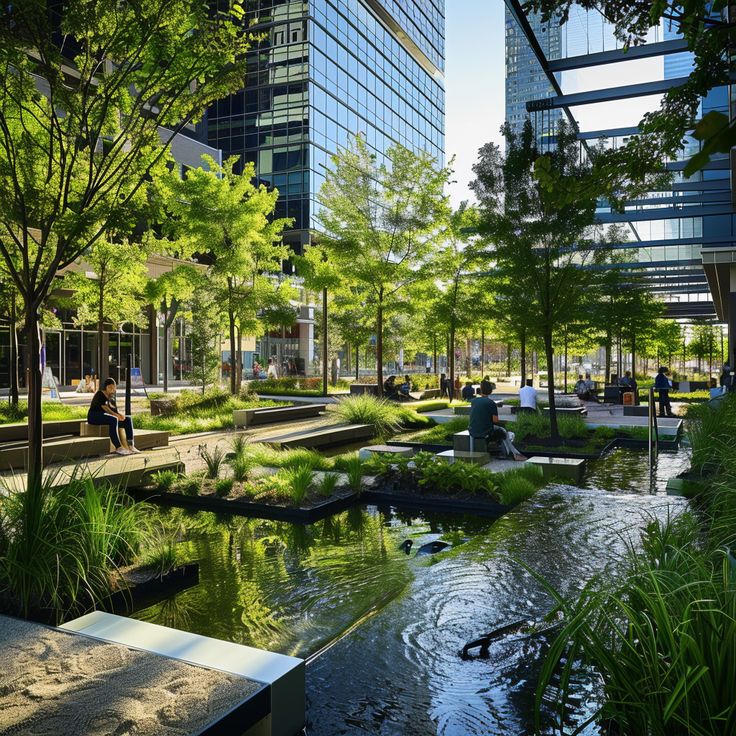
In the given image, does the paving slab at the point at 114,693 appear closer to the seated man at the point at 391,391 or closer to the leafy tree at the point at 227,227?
the leafy tree at the point at 227,227

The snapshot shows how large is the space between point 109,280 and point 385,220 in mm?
10405

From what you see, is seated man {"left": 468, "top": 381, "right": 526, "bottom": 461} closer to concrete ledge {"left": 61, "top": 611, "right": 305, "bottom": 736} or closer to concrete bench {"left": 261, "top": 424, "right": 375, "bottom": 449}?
concrete bench {"left": 261, "top": 424, "right": 375, "bottom": 449}

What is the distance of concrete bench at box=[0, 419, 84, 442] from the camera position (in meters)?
13.4

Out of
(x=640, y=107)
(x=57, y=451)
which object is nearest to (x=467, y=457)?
(x=57, y=451)

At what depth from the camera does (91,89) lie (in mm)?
7129

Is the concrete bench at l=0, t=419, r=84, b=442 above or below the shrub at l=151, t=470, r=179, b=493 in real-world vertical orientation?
above

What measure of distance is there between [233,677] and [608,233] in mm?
21946

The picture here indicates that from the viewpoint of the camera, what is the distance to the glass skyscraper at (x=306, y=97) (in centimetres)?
5194

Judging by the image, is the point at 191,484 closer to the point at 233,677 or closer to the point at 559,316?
the point at 233,677

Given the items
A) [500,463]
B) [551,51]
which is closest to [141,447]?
[500,463]

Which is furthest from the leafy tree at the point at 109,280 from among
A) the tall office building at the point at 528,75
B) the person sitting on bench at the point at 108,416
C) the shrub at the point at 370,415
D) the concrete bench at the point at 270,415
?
the tall office building at the point at 528,75

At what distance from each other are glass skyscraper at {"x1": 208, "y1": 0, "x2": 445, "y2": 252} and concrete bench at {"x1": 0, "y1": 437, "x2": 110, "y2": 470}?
38.0 meters

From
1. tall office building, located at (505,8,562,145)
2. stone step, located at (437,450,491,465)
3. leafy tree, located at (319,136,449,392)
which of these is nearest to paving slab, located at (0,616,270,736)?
stone step, located at (437,450,491,465)

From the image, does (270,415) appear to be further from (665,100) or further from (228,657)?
(228,657)
